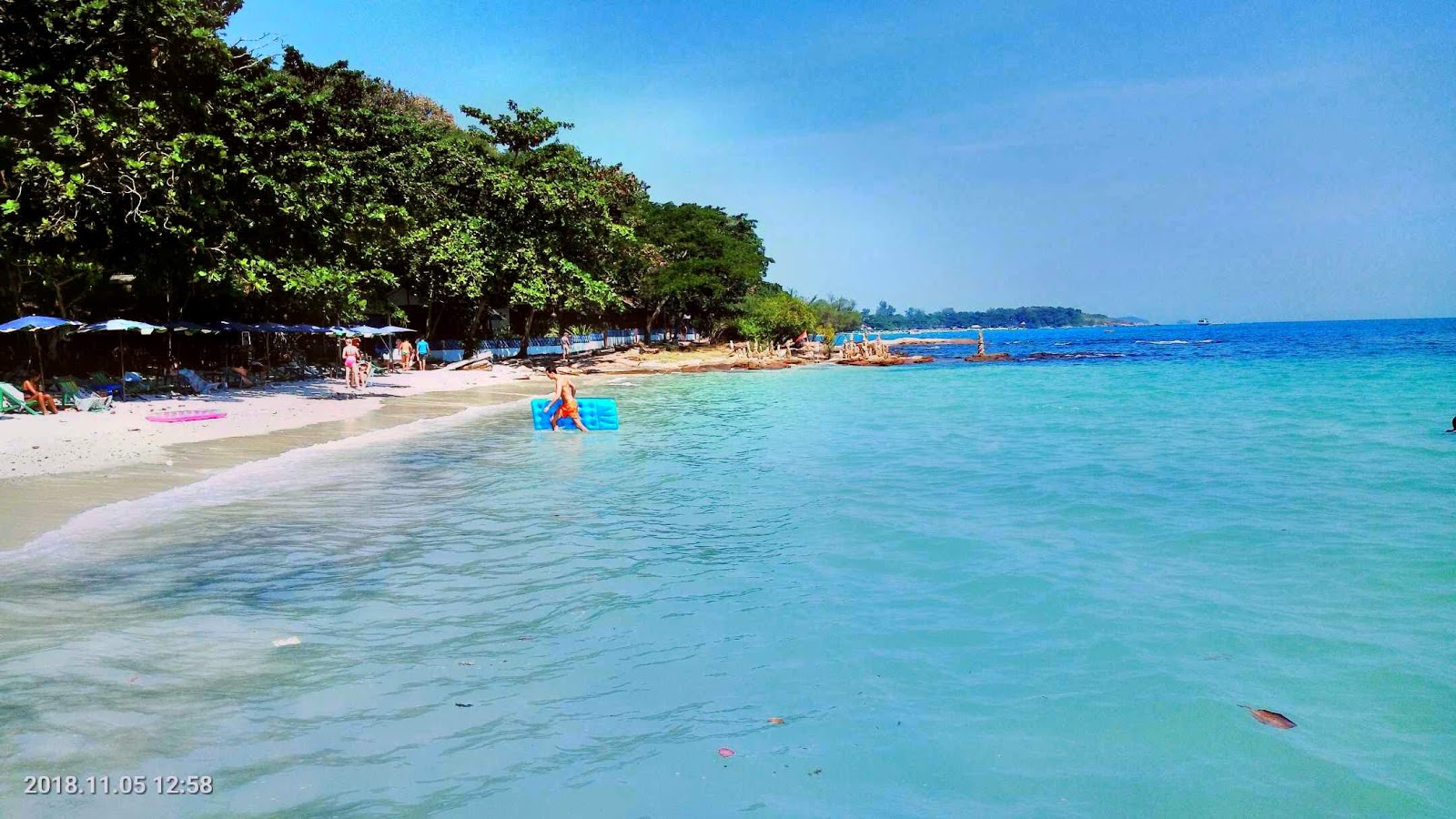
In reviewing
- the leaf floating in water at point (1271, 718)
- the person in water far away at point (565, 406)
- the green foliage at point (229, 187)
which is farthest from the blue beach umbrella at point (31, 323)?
the leaf floating in water at point (1271, 718)

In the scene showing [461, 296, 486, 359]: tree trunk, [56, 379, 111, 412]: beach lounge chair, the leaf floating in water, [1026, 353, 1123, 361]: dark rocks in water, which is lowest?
[1026, 353, 1123, 361]: dark rocks in water

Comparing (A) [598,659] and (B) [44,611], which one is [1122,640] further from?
(B) [44,611]

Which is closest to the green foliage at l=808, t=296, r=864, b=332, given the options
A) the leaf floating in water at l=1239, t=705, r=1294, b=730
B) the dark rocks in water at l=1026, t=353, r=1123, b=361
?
the dark rocks in water at l=1026, t=353, r=1123, b=361

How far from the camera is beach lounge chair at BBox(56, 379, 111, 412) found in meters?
16.8

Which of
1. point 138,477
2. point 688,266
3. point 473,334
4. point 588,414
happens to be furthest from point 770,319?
point 138,477

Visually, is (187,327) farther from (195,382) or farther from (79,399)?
(79,399)

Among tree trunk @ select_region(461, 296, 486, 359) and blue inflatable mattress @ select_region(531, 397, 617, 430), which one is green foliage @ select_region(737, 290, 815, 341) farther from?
blue inflatable mattress @ select_region(531, 397, 617, 430)

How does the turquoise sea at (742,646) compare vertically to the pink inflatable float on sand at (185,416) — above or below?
below

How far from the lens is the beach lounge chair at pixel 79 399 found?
16812 mm

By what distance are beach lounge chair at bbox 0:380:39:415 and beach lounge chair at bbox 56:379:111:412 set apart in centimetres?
76

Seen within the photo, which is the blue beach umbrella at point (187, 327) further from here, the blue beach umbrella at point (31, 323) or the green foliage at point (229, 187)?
the blue beach umbrella at point (31, 323)

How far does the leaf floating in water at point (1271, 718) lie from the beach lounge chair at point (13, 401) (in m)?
19.3

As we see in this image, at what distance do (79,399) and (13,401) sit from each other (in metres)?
1.11

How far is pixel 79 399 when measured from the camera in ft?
55.6
